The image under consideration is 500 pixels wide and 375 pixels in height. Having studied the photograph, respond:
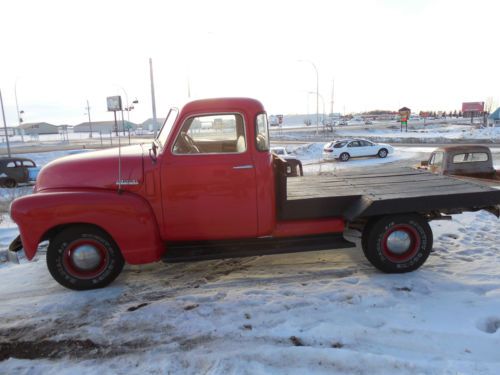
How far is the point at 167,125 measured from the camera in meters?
5.16

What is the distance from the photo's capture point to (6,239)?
6.68 m

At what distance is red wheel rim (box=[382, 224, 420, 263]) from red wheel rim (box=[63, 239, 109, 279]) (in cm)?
349

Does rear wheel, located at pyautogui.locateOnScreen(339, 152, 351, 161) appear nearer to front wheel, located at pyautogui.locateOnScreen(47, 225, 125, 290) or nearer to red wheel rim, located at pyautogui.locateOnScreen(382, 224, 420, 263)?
red wheel rim, located at pyautogui.locateOnScreen(382, 224, 420, 263)

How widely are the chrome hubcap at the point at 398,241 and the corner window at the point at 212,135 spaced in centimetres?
222

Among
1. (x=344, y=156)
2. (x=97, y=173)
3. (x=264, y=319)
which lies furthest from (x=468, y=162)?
(x=344, y=156)

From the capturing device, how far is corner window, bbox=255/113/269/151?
465 cm

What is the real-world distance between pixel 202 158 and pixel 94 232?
60.1 inches

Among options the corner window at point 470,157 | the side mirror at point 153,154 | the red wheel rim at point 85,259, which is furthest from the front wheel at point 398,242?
the corner window at point 470,157

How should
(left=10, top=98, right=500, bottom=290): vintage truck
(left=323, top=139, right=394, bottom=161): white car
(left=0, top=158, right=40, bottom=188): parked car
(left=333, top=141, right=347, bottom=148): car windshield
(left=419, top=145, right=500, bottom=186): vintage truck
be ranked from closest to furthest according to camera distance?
1. (left=10, top=98, right=500, bottom=290): vintage truck
2. (left=419, top=145, right=500, bottom=186): vintage truck
3. (left=0, top=158, right=40, bottom=188): parked car
4. (left=323, top=139, right=394, bottom=161): white car
5. (left=333, top=141, right=347, bottom=148): car windshield

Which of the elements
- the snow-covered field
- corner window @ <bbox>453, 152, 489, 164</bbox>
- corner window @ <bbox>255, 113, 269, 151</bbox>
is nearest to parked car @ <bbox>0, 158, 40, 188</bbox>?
the snow-covered field

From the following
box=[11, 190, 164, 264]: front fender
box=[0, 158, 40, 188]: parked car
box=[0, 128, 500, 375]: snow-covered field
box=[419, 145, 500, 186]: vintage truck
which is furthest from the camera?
box=[0, 158, 40, 188]: parked car

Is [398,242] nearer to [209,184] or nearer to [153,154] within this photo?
[209,184]

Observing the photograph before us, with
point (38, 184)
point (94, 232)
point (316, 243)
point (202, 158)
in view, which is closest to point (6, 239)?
point (38, 184)

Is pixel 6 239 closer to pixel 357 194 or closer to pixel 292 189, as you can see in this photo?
pixel 292 189
